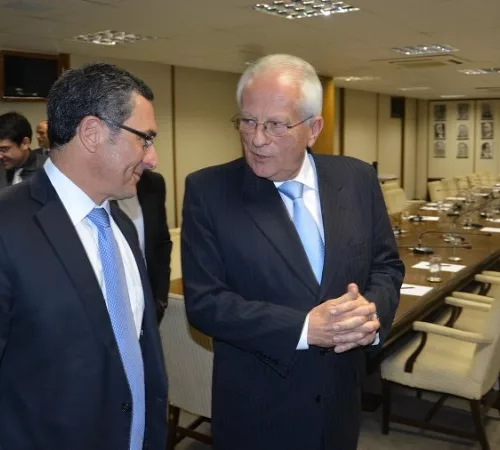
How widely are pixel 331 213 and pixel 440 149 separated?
1649 cm

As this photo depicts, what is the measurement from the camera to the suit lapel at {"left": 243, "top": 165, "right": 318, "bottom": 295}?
1.62m

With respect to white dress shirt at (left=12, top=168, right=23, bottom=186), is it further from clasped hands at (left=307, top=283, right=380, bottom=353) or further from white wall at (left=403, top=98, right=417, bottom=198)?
white wall at (left=403, top=98, right=417, bottom=198)

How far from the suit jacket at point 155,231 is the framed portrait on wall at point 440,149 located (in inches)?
596

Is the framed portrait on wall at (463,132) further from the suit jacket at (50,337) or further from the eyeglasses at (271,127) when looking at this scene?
the suit jacket at (50,337)

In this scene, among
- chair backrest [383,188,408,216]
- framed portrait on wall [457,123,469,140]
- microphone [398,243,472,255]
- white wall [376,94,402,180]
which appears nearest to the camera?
microphone [398,243,472,255]

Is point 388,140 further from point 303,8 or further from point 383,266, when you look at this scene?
point 383,266

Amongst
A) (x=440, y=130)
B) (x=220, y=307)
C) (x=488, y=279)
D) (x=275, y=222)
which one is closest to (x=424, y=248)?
(x=488, y=279)

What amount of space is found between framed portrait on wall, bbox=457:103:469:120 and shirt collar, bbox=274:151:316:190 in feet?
53.1

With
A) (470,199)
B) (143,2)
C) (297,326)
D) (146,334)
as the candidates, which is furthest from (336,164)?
(470,199)

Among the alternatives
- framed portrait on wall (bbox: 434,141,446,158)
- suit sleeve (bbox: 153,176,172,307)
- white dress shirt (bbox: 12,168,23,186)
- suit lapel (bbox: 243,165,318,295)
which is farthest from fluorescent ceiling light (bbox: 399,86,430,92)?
suit lapel (bbox: 243,165,318,295)

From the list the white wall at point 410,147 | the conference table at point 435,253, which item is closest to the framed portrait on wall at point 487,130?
the white wall at point 410,147

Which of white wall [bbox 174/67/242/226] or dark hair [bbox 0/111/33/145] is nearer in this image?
dark hair [bbox 0/111/33/145]

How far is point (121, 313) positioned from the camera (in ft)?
4.50

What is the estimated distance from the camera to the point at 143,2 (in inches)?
197
